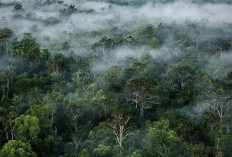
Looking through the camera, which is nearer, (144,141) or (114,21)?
(144,141)

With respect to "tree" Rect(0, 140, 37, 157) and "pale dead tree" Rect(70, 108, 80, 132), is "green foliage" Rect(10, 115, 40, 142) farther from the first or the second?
"pale dead tree" Rect(70, 108, 80, 132)

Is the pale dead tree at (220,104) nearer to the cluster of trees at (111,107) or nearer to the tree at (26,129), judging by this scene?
the cluster of trees at (111,107)

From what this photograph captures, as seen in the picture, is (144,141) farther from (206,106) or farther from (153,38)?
(153,38)

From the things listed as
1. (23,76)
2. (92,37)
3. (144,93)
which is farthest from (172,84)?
(92,37)

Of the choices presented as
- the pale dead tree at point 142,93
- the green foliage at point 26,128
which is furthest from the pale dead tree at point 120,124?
the green foliage at point 26,128

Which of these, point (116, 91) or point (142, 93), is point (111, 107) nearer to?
point (142, 93)

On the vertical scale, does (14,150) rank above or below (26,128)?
below

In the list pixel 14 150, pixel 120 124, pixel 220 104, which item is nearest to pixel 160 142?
pixel 120 124
